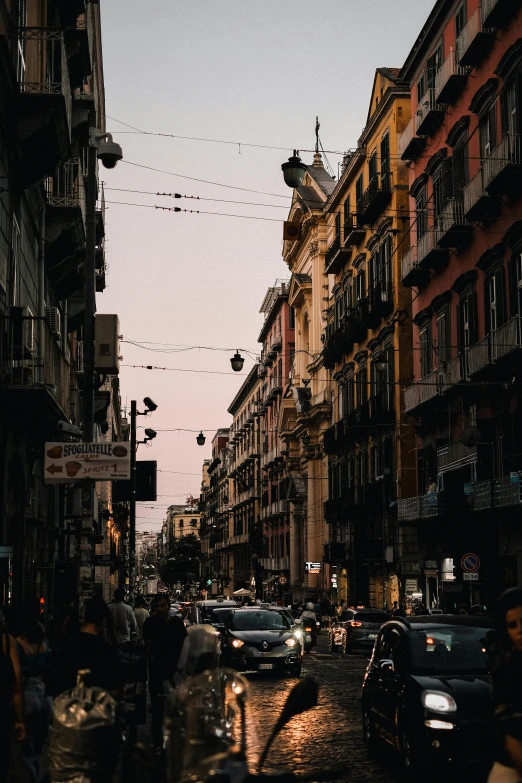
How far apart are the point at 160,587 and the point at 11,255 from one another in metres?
114

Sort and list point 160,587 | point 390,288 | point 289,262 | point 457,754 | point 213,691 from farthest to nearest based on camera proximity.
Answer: point 160,587
point 289,262
point 390,288
point 457,754
point 213,691

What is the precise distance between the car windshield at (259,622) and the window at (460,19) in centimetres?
1923

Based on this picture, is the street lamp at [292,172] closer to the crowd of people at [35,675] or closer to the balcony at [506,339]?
the balcony at [506,339]

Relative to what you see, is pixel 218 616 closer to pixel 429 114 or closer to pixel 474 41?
pixel 429 114

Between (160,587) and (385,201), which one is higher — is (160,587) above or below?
below

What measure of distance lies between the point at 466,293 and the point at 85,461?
21.6 m

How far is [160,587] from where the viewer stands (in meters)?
130

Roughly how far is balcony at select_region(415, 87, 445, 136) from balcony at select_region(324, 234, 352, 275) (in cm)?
1625

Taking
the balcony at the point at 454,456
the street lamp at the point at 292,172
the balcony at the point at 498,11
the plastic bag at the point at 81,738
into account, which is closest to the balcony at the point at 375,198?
the balcony at the point at 454,456

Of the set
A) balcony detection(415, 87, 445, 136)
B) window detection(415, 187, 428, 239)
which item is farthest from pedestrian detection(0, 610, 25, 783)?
window detection(415, 187, 428, 239)

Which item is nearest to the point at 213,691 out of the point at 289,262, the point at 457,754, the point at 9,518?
the point at 457,754

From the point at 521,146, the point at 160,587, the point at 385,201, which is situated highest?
the point at 385,201

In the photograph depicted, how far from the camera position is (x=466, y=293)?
111 feet

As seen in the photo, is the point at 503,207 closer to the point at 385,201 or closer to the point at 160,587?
the point at 385,201
